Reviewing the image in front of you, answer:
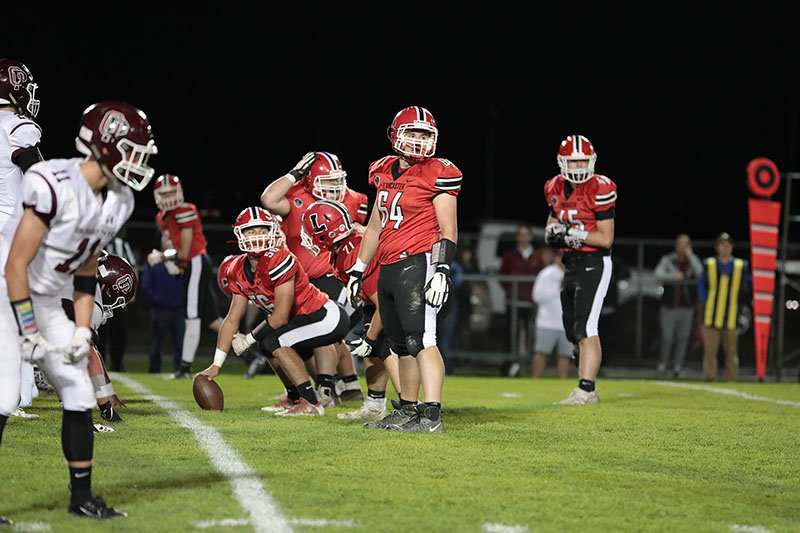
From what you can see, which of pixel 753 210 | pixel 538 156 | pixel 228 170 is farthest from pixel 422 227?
pixel 538 156

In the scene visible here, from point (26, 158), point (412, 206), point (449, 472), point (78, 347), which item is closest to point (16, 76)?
point (26, 158)

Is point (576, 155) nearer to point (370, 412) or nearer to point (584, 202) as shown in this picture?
point (584, 202)

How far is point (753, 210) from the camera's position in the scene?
1284 cm

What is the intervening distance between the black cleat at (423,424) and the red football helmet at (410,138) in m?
1.56

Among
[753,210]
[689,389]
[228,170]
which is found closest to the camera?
[689,389]

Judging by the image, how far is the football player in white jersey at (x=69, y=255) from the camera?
3988 millimetres

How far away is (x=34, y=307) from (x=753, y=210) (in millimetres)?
10547

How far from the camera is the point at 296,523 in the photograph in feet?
12.7

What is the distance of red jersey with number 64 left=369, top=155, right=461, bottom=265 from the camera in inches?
248

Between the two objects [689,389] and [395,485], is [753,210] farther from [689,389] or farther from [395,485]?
[395,485]

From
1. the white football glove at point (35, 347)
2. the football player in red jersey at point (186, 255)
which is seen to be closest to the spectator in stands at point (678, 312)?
the football player in red jersey at point (186, 255)

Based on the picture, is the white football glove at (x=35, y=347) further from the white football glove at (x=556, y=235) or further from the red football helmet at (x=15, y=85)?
the white football glove at (x=556, y=235)

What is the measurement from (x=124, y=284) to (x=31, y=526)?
10.6 feet

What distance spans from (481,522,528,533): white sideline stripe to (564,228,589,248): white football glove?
4.70m
